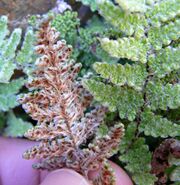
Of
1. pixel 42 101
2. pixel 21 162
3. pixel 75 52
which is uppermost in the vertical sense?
pixel 75 52

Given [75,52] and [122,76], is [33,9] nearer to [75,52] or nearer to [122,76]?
[75,52]

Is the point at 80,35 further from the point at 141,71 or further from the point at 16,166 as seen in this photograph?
the point at 16,166

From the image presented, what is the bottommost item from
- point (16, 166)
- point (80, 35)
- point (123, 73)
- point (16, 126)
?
point (16, 166)

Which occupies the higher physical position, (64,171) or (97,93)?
(97,93)

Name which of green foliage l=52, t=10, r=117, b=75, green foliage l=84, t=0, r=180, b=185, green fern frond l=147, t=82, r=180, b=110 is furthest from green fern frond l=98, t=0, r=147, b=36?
green foliage l=52, t=10, r=117, b=75

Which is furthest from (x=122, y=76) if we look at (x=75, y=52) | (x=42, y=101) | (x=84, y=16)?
(x=84, y=16)

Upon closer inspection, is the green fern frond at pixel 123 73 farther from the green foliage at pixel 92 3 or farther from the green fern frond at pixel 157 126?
the green foliage at pixel 92 3

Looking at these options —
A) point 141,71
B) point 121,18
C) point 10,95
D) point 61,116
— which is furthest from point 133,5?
point 10,95
